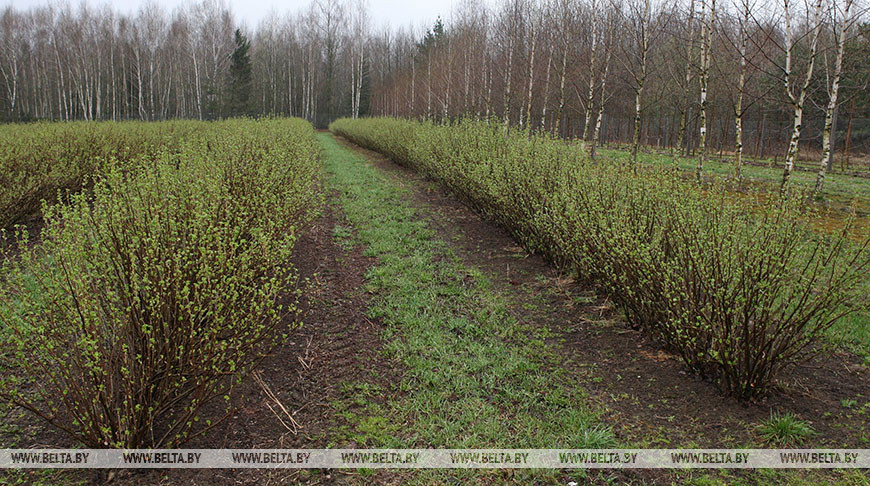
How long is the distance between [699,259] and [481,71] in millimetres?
21027

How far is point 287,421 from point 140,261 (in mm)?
1286

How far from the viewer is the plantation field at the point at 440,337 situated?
2.46 meters

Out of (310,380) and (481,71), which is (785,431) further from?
(481,71)

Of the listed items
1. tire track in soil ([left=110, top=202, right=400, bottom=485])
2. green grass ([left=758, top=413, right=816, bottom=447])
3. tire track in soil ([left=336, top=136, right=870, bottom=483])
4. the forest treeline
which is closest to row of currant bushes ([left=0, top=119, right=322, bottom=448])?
tire track in soil ([left=110, top=202, right=400, bottom=485])

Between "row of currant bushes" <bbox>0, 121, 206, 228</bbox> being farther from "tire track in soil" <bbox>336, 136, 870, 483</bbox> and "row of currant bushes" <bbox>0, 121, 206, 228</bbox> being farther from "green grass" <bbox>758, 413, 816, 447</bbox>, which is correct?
"green grass" <bbox>758, 413, 816, 447</bbox>

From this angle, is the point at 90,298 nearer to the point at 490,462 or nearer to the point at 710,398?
the point at 490,462

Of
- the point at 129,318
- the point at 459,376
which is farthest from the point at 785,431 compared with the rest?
the point at 129,318

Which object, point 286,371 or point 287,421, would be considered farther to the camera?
point 286,371

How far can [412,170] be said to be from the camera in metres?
14.0

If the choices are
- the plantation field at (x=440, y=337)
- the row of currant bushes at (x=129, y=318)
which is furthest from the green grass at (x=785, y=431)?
the row of currant bushes at (x=129, y=318)

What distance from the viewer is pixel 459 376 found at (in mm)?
3418

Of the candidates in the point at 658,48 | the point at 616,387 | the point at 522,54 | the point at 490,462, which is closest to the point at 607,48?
the point at 658,48

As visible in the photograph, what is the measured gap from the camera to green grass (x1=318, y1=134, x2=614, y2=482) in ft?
9.16

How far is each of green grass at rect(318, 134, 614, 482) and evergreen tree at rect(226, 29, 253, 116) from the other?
146 ft
